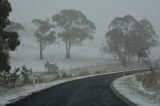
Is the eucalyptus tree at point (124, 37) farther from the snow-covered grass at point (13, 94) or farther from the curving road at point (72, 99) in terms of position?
the curving road at point (72, 99)

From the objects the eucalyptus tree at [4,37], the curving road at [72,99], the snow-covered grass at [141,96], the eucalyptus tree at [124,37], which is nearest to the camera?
the curving road at [72,99]

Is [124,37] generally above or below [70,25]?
below

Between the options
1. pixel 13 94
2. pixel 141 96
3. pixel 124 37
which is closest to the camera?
pixel 141 96

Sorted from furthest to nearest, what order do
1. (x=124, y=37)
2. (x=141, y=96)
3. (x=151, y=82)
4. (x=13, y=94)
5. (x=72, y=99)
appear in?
(x=124, y=37) < (x=151, y=82) < (x=13, y=94) < (x=141, y=96) < (x=72, y=99)

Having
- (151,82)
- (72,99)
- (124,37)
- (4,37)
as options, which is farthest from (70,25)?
(72,99)

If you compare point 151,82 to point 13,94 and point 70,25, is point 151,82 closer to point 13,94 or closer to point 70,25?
point 13,94

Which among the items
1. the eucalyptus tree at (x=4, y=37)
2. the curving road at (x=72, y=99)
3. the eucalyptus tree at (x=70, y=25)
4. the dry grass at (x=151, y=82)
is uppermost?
the eucalyptus tree at (x=70, y=25)

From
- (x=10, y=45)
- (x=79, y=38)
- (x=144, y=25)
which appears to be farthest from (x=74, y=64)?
(x=10, y=45)

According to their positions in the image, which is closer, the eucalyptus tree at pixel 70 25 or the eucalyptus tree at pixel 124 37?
the eucalyptus tree at pixel 124 37

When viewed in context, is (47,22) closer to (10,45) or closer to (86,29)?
(86,29)

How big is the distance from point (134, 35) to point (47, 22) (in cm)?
2099

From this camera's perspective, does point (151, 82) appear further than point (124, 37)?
No

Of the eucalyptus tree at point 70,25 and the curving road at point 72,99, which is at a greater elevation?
the eucalyptus tree at point 70,25

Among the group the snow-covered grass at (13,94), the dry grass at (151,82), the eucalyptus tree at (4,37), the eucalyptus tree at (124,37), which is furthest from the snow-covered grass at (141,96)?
the eucalyptus tree at (124,37)
